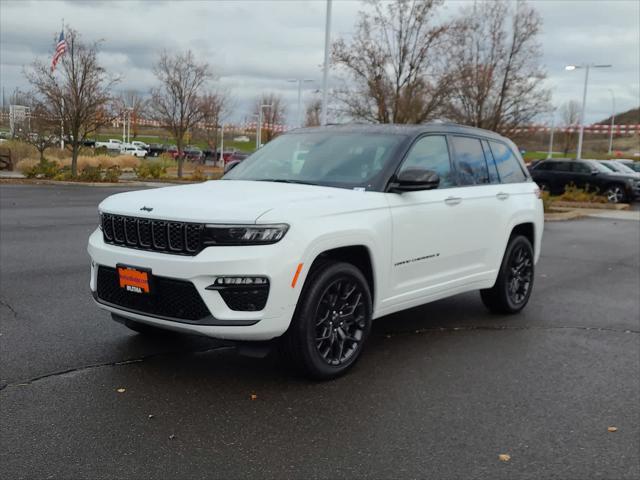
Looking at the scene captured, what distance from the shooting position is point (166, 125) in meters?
35.9

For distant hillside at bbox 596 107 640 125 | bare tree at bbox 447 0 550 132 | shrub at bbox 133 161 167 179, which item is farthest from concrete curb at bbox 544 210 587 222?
distant hillside at bbox 596 107 640 125

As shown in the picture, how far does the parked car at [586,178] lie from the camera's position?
87.8ft

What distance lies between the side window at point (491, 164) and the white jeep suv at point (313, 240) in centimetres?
4

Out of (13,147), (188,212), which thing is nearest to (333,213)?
(188,212)

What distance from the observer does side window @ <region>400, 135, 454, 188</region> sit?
5.61m

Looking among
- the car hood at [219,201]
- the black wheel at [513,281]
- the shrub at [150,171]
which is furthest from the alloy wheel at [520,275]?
the shrub at [150,171]

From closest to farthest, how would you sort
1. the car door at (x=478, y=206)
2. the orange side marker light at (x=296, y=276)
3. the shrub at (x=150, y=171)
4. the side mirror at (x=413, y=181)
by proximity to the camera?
the orange side marker light at (x=296, y=276) → the side mirror at (x=413, y=181) → the car door at (x=478, y=206) → the shrub at (x=150, y=171)

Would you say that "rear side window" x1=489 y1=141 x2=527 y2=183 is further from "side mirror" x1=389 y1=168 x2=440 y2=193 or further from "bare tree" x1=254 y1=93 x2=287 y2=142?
"bare tree" x1=254 y1=93 x2=287 y2=142

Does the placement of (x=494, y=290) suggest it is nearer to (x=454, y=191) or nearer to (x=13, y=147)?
(x=454, y=191)

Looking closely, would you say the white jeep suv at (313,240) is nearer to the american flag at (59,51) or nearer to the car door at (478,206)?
the car door at (478,206)

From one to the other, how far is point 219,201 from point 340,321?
3.84 feet

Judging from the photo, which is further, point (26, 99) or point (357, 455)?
point (26, 99)

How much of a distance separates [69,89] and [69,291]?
23966 millimetres

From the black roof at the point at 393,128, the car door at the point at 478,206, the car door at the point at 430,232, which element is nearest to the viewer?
the car door at the point at 430,232
